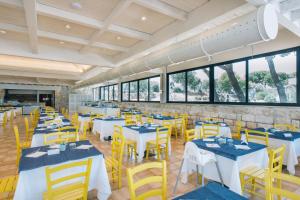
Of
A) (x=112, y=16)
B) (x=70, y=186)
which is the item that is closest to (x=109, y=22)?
(x=112, y=16)

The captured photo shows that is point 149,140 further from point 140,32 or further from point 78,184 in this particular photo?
point 140,32

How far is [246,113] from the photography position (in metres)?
5.72

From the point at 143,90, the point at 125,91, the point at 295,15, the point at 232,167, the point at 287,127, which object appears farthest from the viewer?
the point at 125,91

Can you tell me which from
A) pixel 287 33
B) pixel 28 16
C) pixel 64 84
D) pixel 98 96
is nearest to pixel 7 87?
pixel 64 84

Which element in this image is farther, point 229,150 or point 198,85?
point 198,85

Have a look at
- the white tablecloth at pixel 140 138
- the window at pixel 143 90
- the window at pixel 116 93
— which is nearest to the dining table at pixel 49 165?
the white tablecloth at pixel 140 138

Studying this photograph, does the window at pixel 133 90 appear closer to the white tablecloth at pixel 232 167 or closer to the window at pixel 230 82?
the window at pixel 230 82

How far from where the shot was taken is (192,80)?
7918mm

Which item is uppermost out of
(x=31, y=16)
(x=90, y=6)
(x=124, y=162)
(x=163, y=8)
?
(x=90, y=6)

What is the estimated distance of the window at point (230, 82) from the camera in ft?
19.7

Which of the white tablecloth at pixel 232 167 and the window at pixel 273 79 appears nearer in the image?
the white tablecloth at pixel 232 167

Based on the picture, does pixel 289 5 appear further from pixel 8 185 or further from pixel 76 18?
pixel 8 185

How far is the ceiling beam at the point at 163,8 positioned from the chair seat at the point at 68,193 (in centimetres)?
311

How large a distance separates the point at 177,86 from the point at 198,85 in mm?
1295
